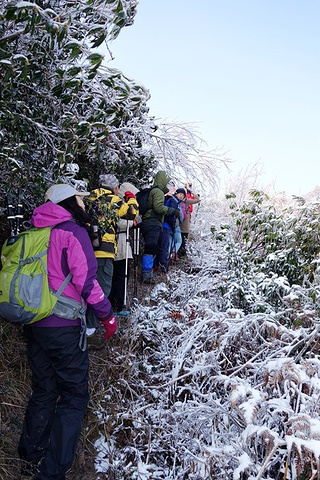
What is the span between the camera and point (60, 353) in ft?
8.52

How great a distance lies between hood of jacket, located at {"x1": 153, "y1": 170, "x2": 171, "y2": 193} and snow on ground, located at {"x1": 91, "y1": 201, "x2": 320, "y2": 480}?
7.56 ft

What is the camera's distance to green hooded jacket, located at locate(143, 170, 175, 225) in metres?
6.32

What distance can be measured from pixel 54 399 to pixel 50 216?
4.66 ft

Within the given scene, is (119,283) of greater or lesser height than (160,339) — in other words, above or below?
above

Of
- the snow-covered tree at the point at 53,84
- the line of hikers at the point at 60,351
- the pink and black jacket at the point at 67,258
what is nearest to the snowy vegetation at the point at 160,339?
the snow-covered tree at the point at 53,84

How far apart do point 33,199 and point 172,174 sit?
2519mm

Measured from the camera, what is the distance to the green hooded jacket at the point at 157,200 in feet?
20.7

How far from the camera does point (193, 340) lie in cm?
331

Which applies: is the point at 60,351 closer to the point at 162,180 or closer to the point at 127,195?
the point at 127,195

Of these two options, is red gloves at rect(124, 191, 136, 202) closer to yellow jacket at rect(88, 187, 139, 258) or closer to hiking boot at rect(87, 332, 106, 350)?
yellow jacket at rect(88, 187, 139, 258)

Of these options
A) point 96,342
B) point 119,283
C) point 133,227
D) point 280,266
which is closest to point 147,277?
point 133,227

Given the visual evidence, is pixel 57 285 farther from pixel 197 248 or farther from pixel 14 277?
pixel 197 248

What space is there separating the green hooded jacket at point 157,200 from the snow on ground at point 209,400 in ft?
7.09

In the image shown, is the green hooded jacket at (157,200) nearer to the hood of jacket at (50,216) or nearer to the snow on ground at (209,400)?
the snow on ground at (209,400)
